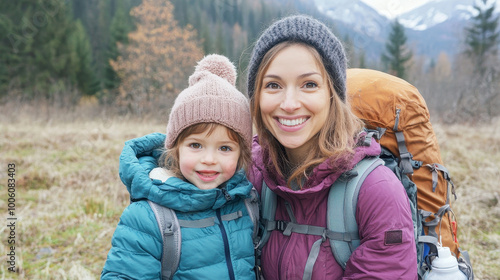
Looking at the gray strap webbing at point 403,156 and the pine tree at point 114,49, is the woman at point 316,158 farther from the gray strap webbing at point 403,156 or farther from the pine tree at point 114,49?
the pine tree at point 114,49

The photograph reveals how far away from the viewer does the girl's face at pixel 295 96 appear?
64.9 inches

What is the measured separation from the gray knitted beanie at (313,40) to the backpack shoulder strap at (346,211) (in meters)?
0.42

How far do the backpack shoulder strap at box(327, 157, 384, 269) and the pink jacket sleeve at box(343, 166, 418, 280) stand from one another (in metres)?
0.04

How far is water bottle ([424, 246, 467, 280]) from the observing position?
1675 millimetres

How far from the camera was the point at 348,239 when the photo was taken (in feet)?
5.05

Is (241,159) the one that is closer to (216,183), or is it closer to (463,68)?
(216,183)

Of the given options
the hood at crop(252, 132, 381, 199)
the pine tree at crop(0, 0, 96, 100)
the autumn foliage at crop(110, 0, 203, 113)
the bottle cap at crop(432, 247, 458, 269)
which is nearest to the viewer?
the hood at crop(252, 132, 381, 199)

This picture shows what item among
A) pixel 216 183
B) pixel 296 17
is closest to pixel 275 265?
pixel 216 183

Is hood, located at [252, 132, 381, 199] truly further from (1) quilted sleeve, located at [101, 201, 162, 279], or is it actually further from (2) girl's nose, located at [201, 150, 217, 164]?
(1) quilted sleeve, located at [101, 201, 162, 279]

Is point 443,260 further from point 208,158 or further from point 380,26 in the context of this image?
point 380,26

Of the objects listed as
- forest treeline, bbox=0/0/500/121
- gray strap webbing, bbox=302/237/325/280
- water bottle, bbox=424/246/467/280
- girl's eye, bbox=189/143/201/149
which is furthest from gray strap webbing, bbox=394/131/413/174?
forest treeline, bbox=0/0/500/121

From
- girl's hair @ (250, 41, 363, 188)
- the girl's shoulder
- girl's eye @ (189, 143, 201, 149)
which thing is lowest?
the girl's shoulder

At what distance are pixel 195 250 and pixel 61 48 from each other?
2835 centimetres

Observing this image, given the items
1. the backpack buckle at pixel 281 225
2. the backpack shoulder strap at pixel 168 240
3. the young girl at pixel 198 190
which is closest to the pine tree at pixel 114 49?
the young girl at pixel 198 190
